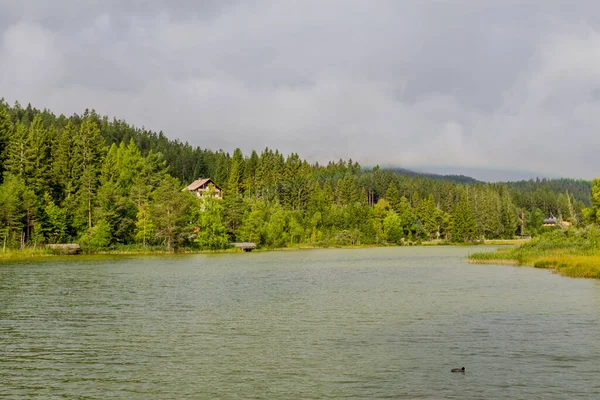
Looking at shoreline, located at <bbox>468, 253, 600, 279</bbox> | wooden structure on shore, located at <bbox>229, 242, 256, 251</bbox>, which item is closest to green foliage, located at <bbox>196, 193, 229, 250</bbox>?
wooden structure on shore, located at <bbox>229, 242, 256, 251</bbox>

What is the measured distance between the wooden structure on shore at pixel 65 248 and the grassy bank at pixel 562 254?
239 ft

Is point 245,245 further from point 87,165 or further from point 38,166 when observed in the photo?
point 38,166

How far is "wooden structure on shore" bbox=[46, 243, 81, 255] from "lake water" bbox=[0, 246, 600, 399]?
56330mm

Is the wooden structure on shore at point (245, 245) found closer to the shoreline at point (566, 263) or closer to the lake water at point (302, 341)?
the shoreline at point (566, 263)

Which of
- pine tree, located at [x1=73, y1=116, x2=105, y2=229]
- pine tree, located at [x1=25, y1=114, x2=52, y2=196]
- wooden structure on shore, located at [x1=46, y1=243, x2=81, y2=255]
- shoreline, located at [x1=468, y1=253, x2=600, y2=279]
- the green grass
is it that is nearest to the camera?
shoreline, located at [x1=468, y1=253, x2=600, y2=279]

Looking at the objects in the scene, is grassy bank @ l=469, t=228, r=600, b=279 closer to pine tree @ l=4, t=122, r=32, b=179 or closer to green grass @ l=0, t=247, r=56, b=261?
green grass @ l=0, t=247, r=56, b=261

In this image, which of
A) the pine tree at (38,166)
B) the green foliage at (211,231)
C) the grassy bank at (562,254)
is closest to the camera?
the grassy bank at (562,254)

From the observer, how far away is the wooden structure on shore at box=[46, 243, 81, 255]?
10288 centimetres

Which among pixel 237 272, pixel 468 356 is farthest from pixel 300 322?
pixel 237 272

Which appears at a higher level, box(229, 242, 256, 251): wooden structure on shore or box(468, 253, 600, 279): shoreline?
box(229, 242, 256, 251): wooden structure on shore

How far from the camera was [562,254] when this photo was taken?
69.6 metres

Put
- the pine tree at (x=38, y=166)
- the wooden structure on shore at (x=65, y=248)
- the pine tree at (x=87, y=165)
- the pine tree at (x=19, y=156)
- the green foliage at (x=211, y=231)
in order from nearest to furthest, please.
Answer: the wooden structure on shore at (x=65, y=248), the pine tree at (x=19, y=156), the pine tree at (x=38, y=166), the pine tree at (x=87, y=165), the green foliage at (x=211, y=231)

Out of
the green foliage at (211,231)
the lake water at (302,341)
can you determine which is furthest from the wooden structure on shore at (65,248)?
the lake water at (302,341)

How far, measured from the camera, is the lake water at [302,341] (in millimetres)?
18781
